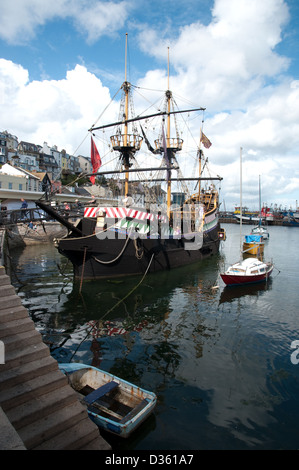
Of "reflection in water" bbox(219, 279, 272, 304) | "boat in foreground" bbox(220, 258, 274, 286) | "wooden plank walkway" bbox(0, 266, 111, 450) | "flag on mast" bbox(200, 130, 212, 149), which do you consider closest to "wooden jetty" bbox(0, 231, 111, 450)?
"wooden plank walkway" bbox(0, 266, 111, 450)

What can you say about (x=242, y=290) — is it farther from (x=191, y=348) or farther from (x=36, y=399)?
(x=36, y=399)

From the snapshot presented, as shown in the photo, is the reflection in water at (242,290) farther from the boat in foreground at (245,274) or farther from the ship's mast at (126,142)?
the ship's mast at (126,142)

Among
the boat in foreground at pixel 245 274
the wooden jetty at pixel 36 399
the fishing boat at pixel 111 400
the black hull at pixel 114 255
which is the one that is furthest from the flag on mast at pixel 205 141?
the wooden jetty at pixel 36 399

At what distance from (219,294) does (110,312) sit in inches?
279

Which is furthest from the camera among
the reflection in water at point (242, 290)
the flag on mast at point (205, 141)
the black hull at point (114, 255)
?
the flag on mast at point (205, 141)

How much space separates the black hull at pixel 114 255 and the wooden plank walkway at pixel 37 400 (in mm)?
11315

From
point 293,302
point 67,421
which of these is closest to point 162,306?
point 293,302

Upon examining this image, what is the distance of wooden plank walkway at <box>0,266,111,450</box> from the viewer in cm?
412

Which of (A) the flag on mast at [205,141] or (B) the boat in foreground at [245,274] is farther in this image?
(A) the flag on mast at [205,141]

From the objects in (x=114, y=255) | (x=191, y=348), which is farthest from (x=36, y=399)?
(x=114, y=255)

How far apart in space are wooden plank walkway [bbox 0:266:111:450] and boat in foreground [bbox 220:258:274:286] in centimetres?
1412

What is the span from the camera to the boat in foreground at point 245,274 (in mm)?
17672

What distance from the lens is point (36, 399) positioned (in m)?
4.53

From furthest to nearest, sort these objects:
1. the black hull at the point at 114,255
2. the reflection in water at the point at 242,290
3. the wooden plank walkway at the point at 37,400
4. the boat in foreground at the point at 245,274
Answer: the boat in foreground at the point at 245,274 → the black hull at the point at 114,255 → the reflection in water at the point at 242,290 → the wooden plank walkway at the point at 37,400
